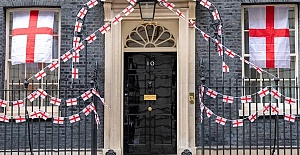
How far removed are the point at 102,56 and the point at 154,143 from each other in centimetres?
240

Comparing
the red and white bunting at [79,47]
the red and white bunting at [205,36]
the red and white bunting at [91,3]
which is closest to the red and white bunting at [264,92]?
the red and white bunting at [205,36]

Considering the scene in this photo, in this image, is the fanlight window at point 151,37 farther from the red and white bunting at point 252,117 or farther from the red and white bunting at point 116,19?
the red and white bunting at point 252,117

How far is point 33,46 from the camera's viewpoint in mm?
10828

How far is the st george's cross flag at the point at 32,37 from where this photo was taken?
35.4 feet

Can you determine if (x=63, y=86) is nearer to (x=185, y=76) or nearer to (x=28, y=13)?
(x=28, y=13)

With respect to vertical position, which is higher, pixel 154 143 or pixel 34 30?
pixel 34 30

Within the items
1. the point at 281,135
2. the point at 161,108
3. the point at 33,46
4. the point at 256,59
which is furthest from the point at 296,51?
the point at 33,46

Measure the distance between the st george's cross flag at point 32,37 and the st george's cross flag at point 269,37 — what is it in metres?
4.86

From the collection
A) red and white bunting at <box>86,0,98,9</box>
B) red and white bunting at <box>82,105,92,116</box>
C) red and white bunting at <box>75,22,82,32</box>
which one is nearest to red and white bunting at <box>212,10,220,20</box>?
red and white bunting at <box>86,0,98,9</box>

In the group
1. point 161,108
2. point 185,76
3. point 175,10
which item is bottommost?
point 161,108

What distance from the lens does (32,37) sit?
1085 cm

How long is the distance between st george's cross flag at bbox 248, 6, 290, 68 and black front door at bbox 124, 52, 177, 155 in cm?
197

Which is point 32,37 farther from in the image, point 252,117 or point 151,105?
point 252,117

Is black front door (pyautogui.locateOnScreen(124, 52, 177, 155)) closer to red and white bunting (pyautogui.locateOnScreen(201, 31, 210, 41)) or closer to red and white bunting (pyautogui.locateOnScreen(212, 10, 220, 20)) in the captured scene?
Result: red and white bunting (pyautogui.locateOnScreen(201, 31, 210, 41))
